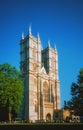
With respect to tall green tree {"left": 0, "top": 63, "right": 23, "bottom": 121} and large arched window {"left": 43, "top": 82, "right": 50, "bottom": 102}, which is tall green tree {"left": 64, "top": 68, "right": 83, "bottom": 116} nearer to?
tall green tree {"left": 0, "top": 63, "right": 23, "bottom": 121}

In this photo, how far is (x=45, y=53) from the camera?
77.2 m

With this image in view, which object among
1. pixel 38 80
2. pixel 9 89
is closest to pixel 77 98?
pixel 9 89

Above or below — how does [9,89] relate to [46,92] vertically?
below

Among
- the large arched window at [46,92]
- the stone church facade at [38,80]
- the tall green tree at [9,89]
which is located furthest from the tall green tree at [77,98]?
the large arched window at [46,92]

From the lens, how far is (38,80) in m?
67.5

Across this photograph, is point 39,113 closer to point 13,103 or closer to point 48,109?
point 48,109

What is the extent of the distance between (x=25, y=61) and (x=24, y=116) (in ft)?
50.0

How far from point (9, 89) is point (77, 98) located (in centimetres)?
1095

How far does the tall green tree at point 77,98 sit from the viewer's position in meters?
38.5

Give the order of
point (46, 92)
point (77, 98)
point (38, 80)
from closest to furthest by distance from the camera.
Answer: point (77, 98), point (38, 80), point (46, 92)

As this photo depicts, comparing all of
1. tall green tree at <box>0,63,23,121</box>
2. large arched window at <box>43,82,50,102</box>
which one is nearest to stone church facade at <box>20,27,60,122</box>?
large arched window at <box>43,82,50,102</box>

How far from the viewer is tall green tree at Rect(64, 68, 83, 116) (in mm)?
38531

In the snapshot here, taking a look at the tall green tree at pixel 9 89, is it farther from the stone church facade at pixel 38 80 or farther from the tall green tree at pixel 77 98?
the stone church facade at pixel 38 80

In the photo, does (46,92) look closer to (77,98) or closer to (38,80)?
(38,80)
